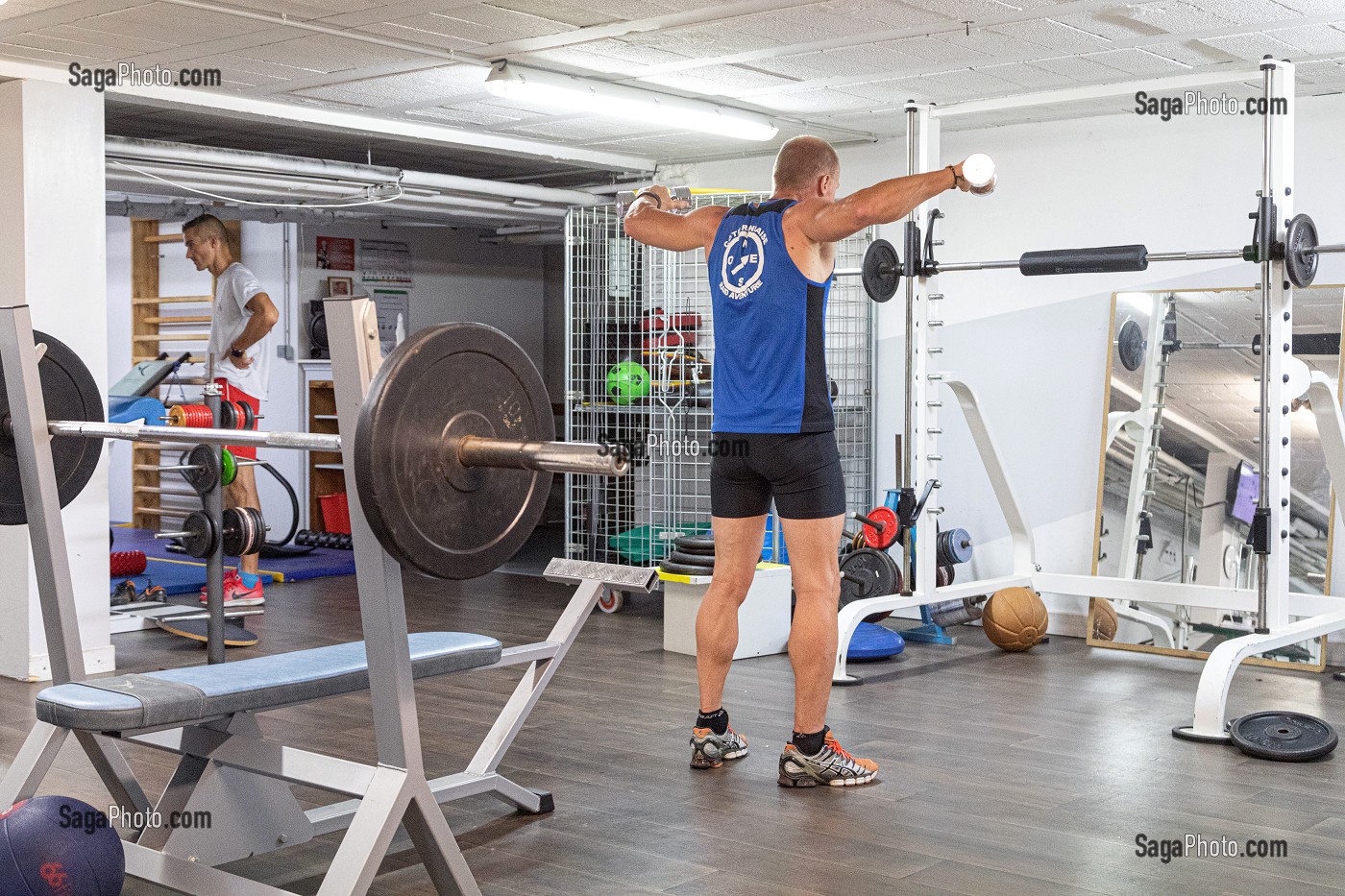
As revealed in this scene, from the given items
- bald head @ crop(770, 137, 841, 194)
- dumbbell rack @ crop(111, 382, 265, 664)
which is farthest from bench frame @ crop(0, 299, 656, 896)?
dumbbell rack @ crop(111, 382, 265, 664)

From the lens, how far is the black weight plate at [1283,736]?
370cm

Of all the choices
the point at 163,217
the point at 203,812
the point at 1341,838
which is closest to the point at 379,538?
the point at 203,812

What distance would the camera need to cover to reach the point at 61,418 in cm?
301

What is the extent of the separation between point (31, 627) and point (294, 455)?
425cm

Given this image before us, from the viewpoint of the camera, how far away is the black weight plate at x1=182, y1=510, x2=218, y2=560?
15.6 feet

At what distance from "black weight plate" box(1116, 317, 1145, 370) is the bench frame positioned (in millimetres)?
3159

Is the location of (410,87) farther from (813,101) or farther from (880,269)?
(880,269)

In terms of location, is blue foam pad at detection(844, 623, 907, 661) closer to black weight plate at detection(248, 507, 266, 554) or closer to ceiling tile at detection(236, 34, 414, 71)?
black weight plate at detection(248, 507, 266, 554)

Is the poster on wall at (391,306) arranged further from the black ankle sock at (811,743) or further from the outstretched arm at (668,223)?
the black ankle sock at (811,743)

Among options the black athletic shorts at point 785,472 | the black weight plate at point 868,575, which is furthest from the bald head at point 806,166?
the black weight plate at point 868,575

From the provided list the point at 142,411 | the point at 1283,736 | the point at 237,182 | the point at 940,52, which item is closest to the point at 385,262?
the point at 142,411

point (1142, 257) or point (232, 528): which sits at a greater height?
point (1142, 257)

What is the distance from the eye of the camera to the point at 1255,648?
13.6ft

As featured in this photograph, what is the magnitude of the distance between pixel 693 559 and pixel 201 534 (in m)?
1.82
